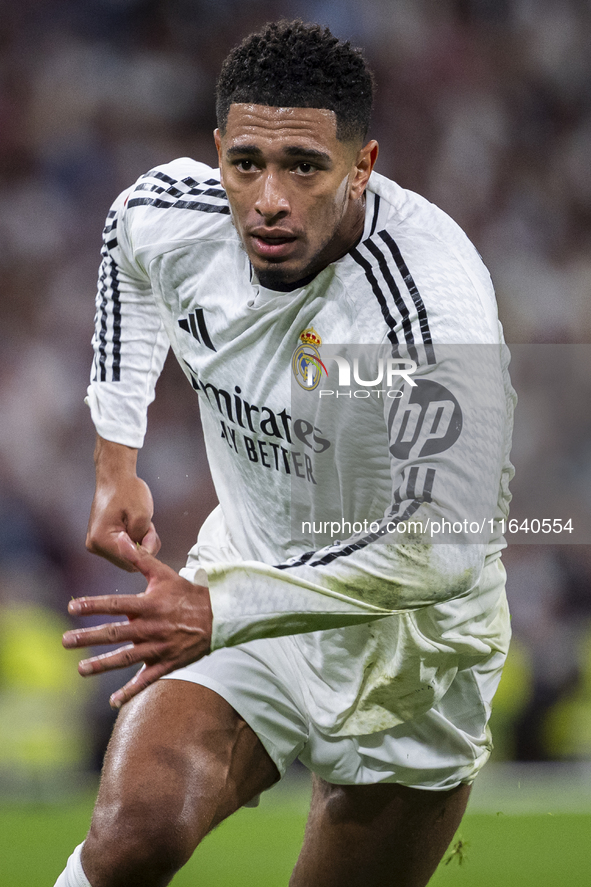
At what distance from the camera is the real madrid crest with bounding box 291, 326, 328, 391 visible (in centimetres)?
208

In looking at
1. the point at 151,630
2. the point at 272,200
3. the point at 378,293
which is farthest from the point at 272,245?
the point at 151,630

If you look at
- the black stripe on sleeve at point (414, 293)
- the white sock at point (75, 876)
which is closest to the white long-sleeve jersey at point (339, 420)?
the black stripe on sleeve at point (414, 293)

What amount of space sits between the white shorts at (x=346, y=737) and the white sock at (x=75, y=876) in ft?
1.30

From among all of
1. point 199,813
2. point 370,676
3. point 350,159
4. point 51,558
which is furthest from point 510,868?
point 350,159

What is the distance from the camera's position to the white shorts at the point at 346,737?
2.22 meters

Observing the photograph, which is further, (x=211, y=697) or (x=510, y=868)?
(x=510, y=868)

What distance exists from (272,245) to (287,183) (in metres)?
0.12

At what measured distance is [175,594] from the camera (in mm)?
1654

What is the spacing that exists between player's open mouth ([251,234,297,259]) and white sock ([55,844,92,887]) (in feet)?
3.84

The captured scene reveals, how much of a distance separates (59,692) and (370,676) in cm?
240

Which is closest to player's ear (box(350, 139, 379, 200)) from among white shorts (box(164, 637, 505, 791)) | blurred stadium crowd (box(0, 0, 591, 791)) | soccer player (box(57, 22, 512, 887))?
soccer player (box(57, 22, 512, 887))

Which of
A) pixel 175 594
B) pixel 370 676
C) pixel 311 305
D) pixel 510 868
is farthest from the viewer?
pixel 510 868

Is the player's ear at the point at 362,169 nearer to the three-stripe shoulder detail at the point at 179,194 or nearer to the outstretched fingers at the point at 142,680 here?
the three-stripe shoulder detail at the point at 179,194

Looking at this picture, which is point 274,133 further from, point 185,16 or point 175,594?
point 185,16
